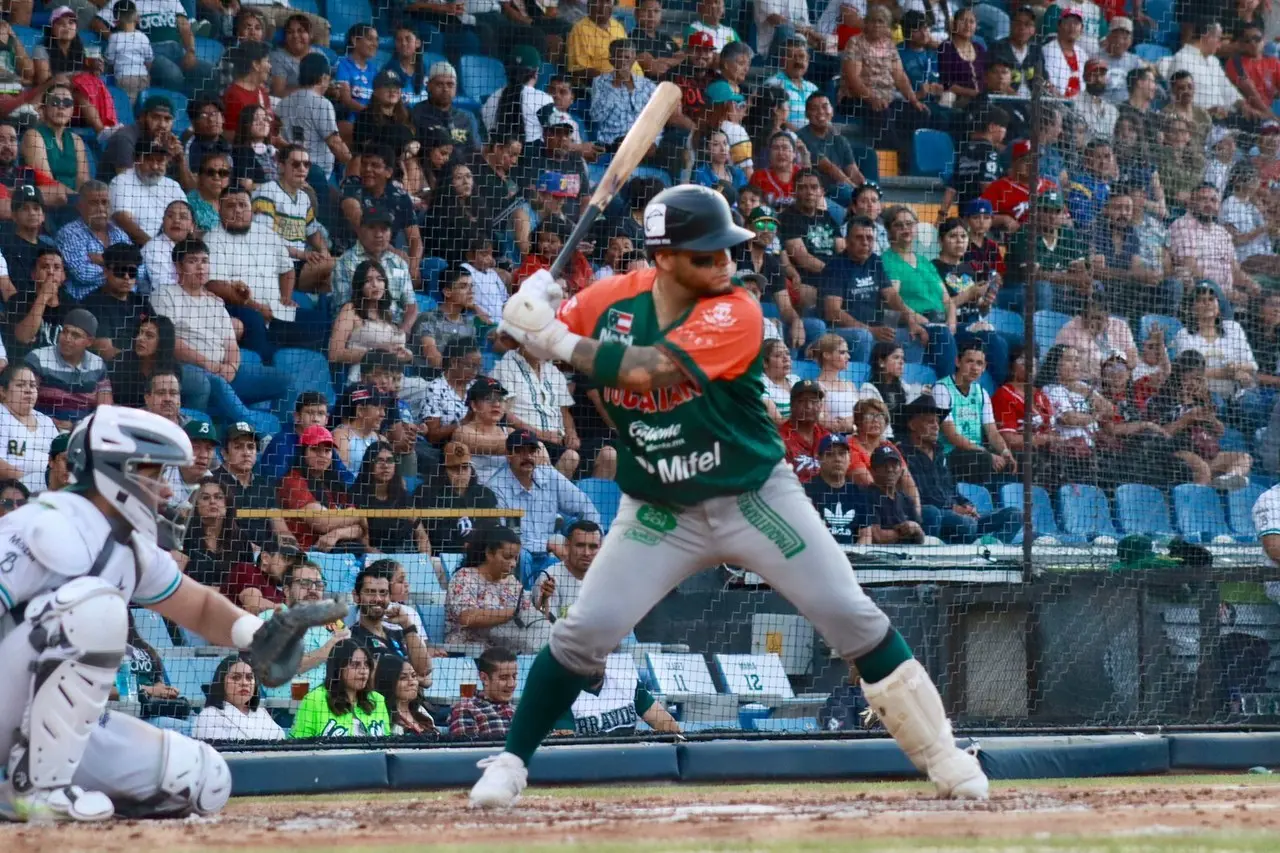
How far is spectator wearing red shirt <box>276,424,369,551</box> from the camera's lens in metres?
8.30

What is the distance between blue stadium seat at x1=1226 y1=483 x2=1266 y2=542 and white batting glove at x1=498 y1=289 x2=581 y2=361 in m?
5.98

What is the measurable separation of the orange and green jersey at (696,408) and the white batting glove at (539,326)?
22 centimetres

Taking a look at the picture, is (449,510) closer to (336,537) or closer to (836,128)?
(336,537)

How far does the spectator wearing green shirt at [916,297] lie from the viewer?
10.8m

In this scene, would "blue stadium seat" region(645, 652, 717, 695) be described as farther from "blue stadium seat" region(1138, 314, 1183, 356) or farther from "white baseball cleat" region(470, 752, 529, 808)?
"blue stadium seat" region(1138, 314, 1183, 356)

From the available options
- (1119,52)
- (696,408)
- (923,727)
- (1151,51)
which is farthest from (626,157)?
(1151,51)

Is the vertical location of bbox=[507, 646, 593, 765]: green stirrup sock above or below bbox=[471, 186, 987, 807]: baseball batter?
below

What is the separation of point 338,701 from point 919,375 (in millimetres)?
4622

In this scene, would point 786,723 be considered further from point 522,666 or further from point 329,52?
point 329,52

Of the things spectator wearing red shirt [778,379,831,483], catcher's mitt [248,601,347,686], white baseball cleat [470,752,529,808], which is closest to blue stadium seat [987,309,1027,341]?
spectator wearing red shirt [778,379,831,483]

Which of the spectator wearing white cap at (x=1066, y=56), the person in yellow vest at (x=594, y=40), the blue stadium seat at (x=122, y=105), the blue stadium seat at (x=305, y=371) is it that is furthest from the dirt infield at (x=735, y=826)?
the spectator wearing white cap at (x=1066, y=56)

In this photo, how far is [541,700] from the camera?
5.18 m

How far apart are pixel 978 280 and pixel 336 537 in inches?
202

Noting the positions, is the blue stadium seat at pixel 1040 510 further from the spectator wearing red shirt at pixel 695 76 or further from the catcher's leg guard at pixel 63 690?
the catcher's leg guard at pixel 63 690
